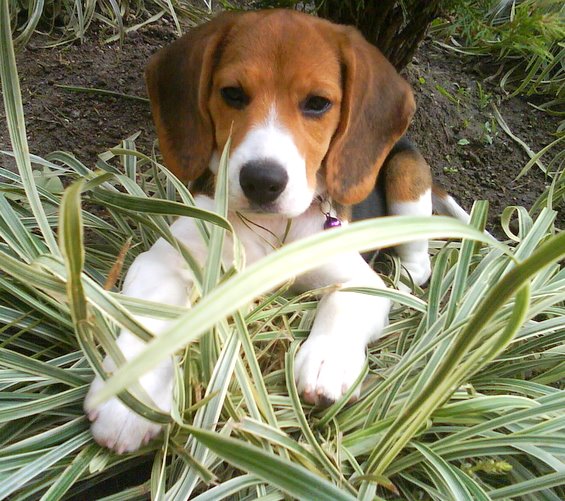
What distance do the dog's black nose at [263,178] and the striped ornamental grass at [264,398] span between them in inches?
5.2

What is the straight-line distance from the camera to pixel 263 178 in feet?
6.17

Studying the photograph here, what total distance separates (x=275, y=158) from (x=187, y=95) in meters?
0.57

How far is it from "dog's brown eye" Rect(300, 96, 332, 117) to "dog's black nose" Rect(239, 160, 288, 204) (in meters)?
0.35

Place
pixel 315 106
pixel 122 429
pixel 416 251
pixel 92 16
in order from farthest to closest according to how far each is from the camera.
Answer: pixel 92 16, pixel 416 251, pixel 315 106, pixel 122 429

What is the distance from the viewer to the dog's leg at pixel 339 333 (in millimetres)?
1807

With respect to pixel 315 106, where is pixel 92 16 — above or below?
below

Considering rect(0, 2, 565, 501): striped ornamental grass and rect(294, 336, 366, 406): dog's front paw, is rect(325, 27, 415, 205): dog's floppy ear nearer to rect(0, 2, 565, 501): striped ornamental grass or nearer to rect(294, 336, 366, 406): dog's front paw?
rect(0, 2, 565, 501): striped ornamental grass

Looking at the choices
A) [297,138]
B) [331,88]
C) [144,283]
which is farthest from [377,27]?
[144,283]

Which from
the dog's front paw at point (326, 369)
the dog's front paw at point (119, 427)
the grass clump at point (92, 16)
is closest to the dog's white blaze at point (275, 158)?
the dog's front paw at point (326, 369)

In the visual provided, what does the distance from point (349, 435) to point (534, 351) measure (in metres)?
0.83

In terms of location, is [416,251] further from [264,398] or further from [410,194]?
[264,398]

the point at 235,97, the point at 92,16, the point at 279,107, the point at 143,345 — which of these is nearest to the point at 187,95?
the point at 235,97

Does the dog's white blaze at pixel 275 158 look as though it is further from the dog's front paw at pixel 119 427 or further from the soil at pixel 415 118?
the soil at pixel 415 118

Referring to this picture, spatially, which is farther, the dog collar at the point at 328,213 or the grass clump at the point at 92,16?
the grass clump at the point at 92,16
